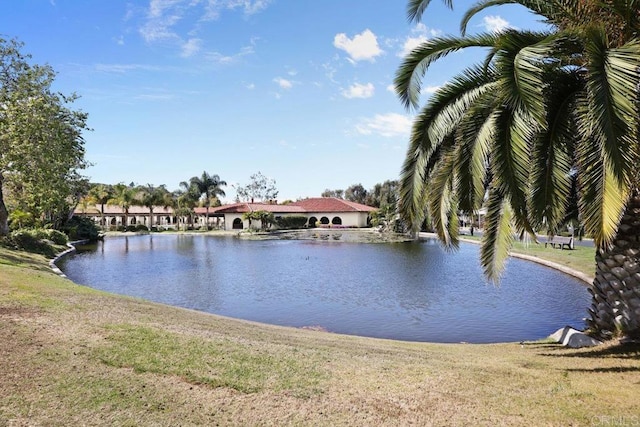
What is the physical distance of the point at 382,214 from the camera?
70.5 metres

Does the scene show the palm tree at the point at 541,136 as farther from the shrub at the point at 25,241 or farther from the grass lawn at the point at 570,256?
the shrub at the point at 25,241

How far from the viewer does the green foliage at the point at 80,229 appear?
151ft

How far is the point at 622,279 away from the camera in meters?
7.58

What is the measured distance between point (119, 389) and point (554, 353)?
713 centimetres

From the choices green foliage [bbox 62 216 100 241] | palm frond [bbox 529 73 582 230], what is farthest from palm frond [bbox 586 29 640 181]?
green foliage [bbox 62 216 100 241]

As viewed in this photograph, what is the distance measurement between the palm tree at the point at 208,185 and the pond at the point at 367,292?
47.4m

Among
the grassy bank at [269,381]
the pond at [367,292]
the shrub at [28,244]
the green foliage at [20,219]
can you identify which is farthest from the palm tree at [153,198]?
the grassy bank at [269,381]

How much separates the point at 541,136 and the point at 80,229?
51.5m

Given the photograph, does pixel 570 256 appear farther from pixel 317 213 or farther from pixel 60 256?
pixel 317 213

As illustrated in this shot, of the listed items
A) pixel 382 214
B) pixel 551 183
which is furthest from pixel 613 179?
pixel 382 214

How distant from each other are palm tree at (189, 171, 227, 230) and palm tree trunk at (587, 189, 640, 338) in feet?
242

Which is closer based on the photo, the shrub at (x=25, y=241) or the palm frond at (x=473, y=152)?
the palm frond at (x=473, y=152)

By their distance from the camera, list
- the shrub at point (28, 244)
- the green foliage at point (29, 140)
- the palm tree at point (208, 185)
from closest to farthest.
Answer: the green foliage at point (29, 140) → the shrub at point (28, 244) → the palm tree at point (208, 185)

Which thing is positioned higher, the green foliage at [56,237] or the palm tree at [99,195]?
the palm tree at [99,195]
